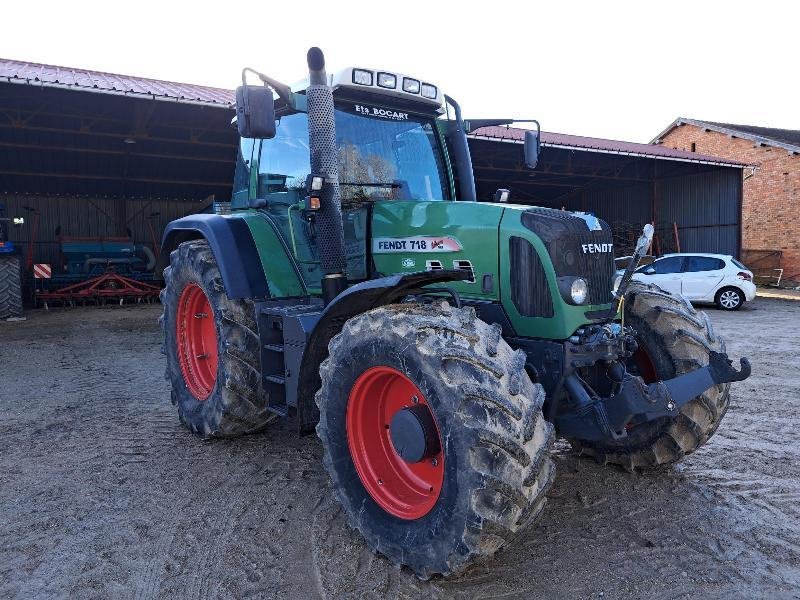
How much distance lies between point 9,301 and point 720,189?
2153 cm

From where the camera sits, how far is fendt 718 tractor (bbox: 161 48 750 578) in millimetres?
2572

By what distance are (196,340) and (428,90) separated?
2661mm

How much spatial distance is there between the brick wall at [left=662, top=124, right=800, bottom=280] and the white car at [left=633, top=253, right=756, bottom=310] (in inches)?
388

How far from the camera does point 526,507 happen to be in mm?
2498

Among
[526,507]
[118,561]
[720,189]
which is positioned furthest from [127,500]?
[720,189]

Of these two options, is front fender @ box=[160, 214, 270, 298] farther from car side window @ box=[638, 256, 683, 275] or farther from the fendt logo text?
car side window @ box=[638, 256, 683, 275]

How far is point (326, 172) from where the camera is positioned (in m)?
3.63

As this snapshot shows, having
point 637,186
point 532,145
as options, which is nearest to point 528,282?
point 532,145

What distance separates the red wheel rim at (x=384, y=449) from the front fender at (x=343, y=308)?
43 cm

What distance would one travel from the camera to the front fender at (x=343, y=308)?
3070 mm

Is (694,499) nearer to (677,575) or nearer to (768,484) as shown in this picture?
(768,484)

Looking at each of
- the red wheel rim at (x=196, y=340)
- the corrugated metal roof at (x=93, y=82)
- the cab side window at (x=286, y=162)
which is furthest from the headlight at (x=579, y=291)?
the corrugated metal roof at (x=93, y=82)

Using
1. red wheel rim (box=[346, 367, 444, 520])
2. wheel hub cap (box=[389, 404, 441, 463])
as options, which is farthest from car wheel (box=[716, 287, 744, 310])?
wheel hub cap (box=[389, 404, 441, 463])

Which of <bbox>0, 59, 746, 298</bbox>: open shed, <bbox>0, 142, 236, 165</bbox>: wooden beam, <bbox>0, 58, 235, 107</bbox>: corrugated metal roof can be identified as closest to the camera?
<bbox>0, 58, 235, 107</bbox>: corrugated metal roof
